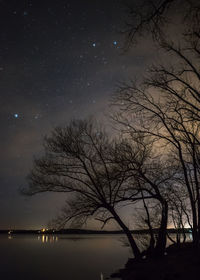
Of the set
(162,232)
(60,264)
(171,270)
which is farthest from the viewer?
(60,264)

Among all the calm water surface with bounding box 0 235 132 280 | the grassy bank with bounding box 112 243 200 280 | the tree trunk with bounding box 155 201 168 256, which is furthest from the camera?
the calm water surface with bounding box 0 235 132 280

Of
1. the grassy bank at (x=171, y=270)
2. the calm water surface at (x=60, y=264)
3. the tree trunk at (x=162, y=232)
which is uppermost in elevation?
the tree trunk at (x=162, y=232)

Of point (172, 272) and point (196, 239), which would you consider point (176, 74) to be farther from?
point (196, 239)

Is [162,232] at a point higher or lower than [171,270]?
higher

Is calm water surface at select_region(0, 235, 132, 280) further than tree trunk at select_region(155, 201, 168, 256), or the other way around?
calm water surface at select_region(0, 235, 132, 280)

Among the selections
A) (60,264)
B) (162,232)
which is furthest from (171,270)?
(60,264)

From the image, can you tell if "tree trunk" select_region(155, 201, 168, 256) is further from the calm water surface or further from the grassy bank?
the calm water surface

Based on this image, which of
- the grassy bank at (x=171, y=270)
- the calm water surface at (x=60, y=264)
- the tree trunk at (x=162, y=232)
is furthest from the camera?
the calm water surface at (x=60, y=264)

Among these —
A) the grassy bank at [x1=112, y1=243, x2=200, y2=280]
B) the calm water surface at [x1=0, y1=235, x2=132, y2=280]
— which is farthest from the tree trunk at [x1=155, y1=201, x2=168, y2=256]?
the calm water surface at [x1=0, y1=235, x2=132, y2=280]

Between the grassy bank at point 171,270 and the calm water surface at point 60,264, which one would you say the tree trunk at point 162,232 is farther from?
the calm water surface at point 60,264

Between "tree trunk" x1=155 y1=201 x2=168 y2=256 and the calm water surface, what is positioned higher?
"tree trunk" x1=155 y1=201 x2=168 y2=256

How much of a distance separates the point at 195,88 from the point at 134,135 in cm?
360

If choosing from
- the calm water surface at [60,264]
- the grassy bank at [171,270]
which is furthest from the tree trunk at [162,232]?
the calm water surface at [60,264]

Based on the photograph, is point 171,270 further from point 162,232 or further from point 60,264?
point 60,264
